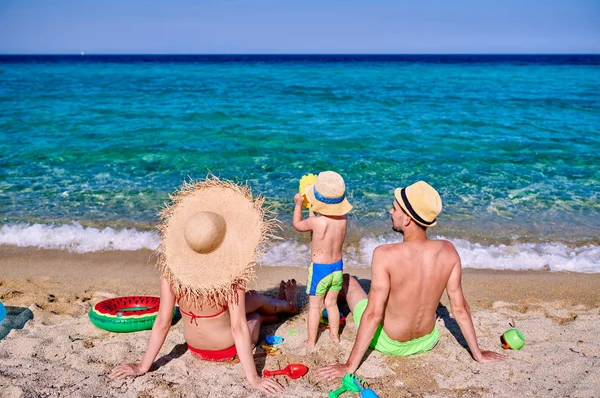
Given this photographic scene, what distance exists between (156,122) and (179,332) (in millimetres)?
13037

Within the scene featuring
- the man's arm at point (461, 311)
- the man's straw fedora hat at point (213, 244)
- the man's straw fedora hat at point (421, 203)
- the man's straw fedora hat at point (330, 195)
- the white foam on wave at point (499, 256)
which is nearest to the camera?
the man's straw fedora hat at point (213, 244)

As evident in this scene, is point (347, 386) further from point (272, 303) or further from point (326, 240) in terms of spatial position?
point (272, 303)

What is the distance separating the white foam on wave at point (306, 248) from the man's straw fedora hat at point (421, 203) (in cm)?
311

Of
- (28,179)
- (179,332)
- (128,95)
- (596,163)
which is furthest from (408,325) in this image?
(128,95)

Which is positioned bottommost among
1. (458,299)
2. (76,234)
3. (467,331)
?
(76,234)

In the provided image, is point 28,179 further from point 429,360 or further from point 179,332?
point 429,360

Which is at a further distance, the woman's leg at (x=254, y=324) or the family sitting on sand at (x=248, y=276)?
the woman's leg at (x=254, y=324)

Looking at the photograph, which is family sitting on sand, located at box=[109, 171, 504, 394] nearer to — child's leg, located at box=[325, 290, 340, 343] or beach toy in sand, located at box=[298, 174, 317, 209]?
beach toy in sand, located at box=[298, 174, 317, 209]

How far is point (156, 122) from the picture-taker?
54.4 ft

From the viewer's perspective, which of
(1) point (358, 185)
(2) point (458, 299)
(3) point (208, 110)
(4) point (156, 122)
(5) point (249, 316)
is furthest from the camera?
(3) point (208, 110)

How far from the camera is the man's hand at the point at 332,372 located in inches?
150

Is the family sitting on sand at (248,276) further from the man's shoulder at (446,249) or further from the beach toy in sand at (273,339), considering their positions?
the beach toy in sand at (273,339)

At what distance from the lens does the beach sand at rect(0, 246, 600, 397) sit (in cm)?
371

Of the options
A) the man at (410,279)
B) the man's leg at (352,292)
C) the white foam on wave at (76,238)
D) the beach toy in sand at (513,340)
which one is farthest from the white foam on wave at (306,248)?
the man at (410,279)
